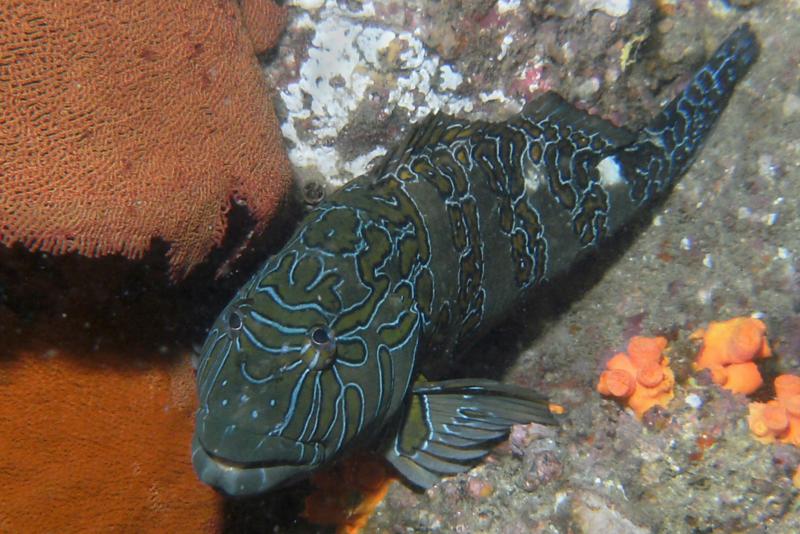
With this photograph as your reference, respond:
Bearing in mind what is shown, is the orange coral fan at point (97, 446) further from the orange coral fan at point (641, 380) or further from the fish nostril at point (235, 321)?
the orange coral fan at point (641, 380)

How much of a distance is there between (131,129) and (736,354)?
4135mm

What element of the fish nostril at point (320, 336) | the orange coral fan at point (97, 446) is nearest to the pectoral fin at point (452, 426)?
the fish nostril at point (320, 336)

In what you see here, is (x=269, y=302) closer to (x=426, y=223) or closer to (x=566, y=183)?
(x=426, y=223)

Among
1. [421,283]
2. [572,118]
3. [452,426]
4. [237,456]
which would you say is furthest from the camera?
[572,118]

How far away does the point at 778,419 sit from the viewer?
3.58 m

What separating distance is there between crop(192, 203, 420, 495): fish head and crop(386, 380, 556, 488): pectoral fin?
0.51 metres

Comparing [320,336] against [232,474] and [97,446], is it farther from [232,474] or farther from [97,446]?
[97,446]

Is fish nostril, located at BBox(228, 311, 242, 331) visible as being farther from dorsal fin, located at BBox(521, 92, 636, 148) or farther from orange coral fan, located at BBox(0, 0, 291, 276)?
dorsal fin, located at BBox(521, 92, 636, 148)

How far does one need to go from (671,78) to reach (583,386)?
2964 millimetres

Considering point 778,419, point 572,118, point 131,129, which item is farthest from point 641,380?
point 131,129

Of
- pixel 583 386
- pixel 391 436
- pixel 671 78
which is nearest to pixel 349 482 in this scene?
pixel 391 436

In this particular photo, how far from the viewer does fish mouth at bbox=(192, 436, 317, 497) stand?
2895 millimetres

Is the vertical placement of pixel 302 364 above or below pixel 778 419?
below

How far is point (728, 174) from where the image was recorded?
16.5 ft
